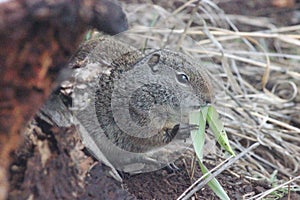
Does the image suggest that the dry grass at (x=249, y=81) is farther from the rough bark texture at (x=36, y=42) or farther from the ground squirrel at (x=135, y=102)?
the rough bark texture at (x=36, y=42)

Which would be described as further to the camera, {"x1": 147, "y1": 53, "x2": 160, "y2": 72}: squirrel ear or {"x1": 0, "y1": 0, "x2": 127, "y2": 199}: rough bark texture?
{"x1": 147, "y1": 53, "x2": 160, "y2": 72}: squirrel ear

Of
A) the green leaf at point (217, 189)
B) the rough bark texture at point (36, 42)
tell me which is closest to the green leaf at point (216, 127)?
the green leaf at point (217, 189)

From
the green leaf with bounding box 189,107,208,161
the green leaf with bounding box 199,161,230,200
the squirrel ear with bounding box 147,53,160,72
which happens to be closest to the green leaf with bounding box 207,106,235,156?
the green leaf with bounding box 189,107,208,161

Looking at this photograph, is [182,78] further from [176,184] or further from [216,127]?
[176,184]

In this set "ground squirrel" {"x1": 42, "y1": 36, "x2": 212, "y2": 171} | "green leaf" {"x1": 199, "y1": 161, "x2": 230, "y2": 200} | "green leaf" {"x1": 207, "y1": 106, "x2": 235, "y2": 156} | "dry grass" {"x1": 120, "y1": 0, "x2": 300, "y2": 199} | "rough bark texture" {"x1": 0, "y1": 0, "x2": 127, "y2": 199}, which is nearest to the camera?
"rough bark texture" {"x1": 0, "y1": 0, "x2": 127, "y2": 199}

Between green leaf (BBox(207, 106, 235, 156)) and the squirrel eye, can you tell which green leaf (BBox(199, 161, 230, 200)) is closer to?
green leaf (BBox(207, 106, 235, 156))

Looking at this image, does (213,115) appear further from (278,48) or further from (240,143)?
(278,48)

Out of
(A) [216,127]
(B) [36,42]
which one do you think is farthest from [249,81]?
(B) [36,42]
